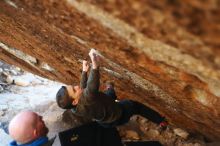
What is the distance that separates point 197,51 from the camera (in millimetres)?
2232

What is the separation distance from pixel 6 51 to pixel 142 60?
3717 mm

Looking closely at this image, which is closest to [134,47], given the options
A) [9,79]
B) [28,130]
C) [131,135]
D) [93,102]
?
[93,102]

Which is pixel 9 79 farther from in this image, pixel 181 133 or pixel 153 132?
pixel 181 133

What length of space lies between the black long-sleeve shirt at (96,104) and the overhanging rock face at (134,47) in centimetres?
32

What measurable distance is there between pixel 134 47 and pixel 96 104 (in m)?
1.09

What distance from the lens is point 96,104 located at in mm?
3883

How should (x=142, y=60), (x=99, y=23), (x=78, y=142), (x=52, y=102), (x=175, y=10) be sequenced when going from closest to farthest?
(x=175, y=10) → (x=99, y=23) → (x=142, y=60) → (x=78, y=142) → (x=52, y=102)

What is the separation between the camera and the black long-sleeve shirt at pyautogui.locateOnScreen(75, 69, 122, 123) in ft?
12.1

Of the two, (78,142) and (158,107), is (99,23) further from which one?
(158,107)

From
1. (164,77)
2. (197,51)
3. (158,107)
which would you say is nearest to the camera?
(197,51)

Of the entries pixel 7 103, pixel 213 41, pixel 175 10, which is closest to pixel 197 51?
pixel 213 41

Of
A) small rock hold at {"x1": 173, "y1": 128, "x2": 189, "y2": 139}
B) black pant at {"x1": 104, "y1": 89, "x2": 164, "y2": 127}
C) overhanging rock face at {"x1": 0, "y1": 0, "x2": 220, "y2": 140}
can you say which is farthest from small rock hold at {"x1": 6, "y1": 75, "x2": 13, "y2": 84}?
black pant at {"x1": 104, "y1": 89, "x2": 164, "y2": 127}

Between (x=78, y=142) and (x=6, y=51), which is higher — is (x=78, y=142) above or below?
above

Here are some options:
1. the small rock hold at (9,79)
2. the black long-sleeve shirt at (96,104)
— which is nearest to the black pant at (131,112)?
the black long-sleeve shirt at (96,104)
